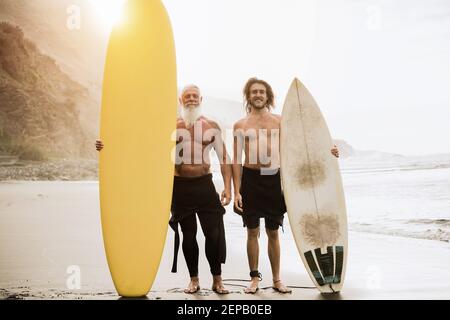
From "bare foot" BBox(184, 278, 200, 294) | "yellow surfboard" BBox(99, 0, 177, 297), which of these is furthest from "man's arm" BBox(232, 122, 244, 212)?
"bare foot" BBox(184, 278, 200, 294)

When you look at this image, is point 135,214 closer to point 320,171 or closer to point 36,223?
point 320,171

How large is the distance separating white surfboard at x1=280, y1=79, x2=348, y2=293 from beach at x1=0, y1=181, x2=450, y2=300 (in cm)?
17

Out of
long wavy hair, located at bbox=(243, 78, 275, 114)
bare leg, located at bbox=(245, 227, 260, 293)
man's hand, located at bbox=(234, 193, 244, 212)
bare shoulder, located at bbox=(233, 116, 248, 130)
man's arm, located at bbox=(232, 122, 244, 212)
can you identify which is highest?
long wavy hair, located at bbox=(243, 78, 275, 114)

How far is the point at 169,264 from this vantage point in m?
3.40

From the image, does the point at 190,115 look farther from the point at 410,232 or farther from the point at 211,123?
the point at 410,232

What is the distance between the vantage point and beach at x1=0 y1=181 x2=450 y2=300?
2.70 metres

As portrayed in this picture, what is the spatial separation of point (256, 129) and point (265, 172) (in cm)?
23

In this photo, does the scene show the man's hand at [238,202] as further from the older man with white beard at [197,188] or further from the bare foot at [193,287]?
the bare foot at [193,287]

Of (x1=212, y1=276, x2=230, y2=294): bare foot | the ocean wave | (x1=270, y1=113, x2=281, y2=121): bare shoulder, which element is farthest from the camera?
the ocean wave

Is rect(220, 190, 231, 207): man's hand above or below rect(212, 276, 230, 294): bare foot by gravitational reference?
above

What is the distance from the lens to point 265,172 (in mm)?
Result: 2553

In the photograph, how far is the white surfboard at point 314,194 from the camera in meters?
2.56

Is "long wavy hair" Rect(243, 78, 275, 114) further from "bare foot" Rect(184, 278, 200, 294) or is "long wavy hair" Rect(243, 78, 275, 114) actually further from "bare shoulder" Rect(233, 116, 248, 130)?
"bare foot" Rect(184, 278, 200, 294)
